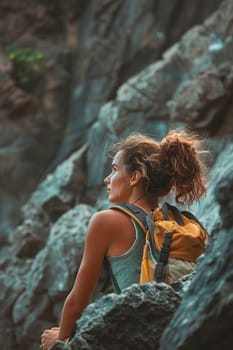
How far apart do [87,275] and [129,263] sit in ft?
0.77

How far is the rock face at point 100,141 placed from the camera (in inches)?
119

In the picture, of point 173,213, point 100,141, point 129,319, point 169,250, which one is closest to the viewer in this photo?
point 129,319

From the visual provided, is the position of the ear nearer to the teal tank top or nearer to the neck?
the neck

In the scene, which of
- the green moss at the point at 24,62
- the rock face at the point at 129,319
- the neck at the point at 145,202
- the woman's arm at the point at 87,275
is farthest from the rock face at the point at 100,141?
the woman's arm at the point at 87,275

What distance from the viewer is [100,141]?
11.7 meters

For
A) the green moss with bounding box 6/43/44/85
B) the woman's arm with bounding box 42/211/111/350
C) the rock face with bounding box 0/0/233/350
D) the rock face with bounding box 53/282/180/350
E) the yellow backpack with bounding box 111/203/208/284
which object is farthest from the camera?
the green moss with bounding box 6/43/44/85

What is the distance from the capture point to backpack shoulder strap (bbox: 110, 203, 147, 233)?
3.87 m

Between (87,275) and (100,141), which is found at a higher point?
(100,141)

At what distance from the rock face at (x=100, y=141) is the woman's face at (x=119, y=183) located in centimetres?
49

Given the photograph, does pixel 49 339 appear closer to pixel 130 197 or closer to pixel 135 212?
pixel 135 212

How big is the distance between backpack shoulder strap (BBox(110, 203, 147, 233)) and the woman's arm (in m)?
0.12

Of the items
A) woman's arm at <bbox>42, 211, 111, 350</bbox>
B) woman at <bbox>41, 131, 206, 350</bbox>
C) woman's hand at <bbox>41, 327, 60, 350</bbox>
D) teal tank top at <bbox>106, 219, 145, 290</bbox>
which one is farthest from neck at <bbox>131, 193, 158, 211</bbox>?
woman's hand at <bbox>41, 327, 60, 350</bbox>

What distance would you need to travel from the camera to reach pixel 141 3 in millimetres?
15094

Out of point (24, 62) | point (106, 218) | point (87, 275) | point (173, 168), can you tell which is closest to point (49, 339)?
point (87, 275)
